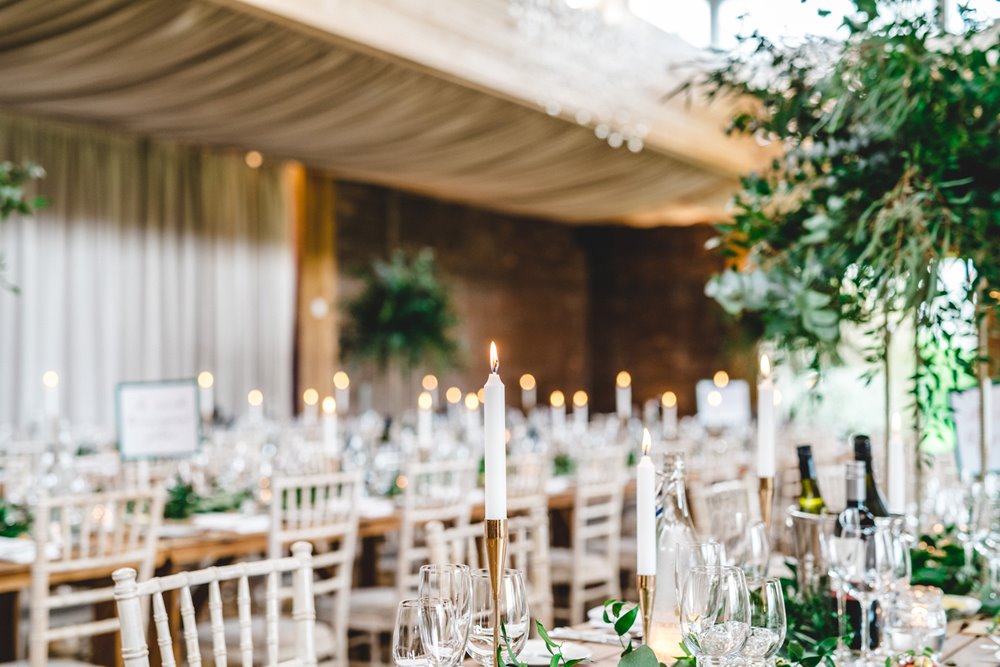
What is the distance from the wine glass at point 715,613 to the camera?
5.08ft

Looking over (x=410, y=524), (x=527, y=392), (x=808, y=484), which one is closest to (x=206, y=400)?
(x=410, y=524)

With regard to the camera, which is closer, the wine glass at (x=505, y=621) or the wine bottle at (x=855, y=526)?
the wine glass at (x=505, y=621)

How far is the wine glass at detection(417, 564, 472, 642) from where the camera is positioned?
1.63 metres

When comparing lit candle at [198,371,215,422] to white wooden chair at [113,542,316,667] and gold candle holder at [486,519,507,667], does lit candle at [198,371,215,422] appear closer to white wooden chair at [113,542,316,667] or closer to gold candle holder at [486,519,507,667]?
white wooden chair at [113,542,316,667]

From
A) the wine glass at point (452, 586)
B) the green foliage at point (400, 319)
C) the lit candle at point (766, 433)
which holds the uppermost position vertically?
the green foliage at point (400, 319)

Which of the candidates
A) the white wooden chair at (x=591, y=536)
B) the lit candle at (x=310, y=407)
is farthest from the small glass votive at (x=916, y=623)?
the lit candle at (x=310, y=407)

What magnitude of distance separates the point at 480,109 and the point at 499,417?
20.9ft

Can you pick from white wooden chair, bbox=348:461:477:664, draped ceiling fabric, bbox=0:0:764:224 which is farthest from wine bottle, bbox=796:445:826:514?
draped ceiling fabric, bbox=0:0:764:224

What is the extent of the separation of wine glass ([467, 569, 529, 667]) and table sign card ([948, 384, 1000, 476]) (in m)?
1.58

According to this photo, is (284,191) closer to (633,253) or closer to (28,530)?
(633,253)

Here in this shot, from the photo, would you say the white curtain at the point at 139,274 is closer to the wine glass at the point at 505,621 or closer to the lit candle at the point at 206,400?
the lit candle at the point at 206,400

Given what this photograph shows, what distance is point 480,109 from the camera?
298 inches

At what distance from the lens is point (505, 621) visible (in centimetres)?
170

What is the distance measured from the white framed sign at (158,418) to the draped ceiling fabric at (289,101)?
2227mm
